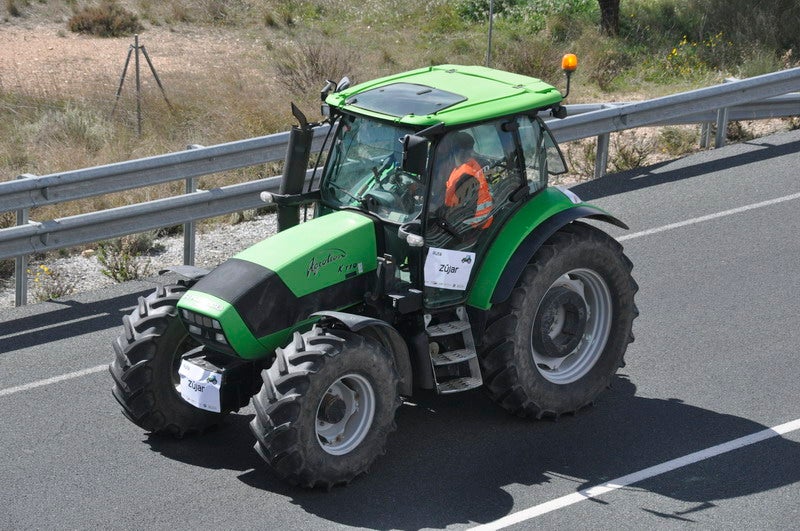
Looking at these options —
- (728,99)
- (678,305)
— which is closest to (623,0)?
(728,99)

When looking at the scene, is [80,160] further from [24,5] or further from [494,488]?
[24,5]

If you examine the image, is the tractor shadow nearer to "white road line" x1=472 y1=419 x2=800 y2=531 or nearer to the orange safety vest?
"white road line" x1=472 y1=419 x2=800 y2=531

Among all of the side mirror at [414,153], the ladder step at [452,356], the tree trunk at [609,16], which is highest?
the tree trunk at [609,16]

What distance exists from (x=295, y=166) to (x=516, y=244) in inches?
59.7

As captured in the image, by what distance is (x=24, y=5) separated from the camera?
2858 cm

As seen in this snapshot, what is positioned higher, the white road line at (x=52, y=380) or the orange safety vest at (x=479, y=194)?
the orange safety vest at (x=479, y=194)

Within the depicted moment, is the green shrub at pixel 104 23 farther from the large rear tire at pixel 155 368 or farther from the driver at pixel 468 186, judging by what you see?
the driver at pixel 468 186

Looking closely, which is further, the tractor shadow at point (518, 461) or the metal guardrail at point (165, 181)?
the metal guardrail at point (165, 181)

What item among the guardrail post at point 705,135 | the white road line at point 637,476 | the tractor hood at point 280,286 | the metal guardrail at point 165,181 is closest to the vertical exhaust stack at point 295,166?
the tractor hood at point 280,286

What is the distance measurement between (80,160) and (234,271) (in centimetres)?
768

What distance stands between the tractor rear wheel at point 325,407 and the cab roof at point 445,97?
1.46 metres

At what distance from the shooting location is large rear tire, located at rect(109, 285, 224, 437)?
23.4ft

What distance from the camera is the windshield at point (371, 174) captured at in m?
7.18

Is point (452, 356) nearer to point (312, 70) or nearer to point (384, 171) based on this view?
point (384, 171)
